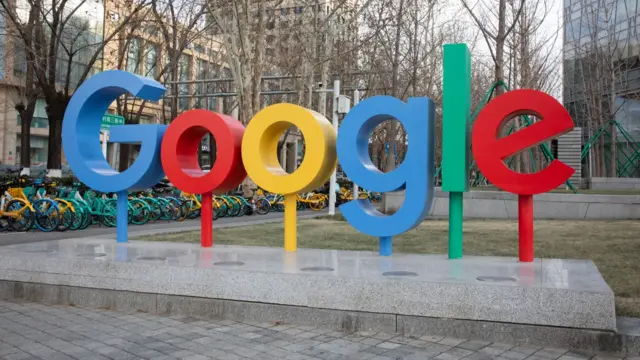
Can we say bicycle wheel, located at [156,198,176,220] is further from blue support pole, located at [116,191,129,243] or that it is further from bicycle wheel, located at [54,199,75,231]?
blue support pole, located at [116,191,129,243]

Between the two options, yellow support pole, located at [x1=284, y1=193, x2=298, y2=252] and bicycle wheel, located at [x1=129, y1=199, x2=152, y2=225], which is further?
bicycle wheel, located at [x1=129, y1=199, x2=152, y2=225]

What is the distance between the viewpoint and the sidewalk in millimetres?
4617

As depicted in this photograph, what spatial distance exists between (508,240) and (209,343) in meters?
7.19

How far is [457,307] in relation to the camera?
5.07 meters

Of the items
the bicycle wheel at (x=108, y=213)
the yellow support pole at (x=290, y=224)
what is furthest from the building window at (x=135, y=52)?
the yellow support pole at (x=290, y=224)

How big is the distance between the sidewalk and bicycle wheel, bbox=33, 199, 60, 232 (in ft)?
27.1

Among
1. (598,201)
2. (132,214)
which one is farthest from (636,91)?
(132,214)

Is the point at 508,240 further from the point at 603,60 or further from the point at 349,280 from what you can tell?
the point at 603,60

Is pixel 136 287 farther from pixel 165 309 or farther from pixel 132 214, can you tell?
pixel 132 214

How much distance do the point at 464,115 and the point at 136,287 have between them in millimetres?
4182

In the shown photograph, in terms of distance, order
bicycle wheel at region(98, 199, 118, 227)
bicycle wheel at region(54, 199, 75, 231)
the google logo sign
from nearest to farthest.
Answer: the google logo sign → bicycle wheel at region(54, 199, 75, 231) → bicycle wheel at region(98, 199, 118, 227)

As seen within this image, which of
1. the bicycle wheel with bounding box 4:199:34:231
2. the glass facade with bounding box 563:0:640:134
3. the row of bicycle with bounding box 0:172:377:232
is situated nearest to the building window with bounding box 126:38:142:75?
the row of bicycle with bounding box 0:172:377:232

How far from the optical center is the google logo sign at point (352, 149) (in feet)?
20.9

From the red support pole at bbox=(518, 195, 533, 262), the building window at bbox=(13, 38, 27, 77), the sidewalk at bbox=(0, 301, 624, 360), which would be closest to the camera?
the sidewalk at bbox=(0, 301, 624, 360)
